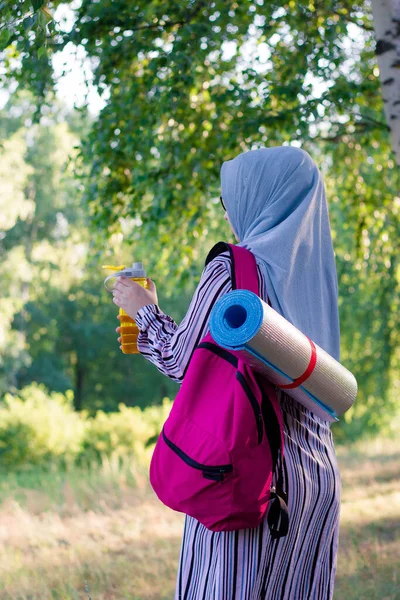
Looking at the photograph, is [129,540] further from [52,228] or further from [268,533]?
[52,228]

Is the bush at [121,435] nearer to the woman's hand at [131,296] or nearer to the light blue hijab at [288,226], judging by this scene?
the woman's hand at [131,296]

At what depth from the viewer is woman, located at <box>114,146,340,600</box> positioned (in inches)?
71.6

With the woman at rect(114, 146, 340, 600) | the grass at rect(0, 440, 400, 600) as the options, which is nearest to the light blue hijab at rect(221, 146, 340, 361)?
the woman at rect(114, 146, 340, 600)

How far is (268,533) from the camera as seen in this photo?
1.82 m

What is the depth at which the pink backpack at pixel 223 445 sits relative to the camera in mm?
1669

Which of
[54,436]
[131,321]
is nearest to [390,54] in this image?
[131,321]

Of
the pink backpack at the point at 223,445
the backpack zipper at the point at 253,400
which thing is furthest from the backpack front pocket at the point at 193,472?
the backpack zipper at the point at 253,400

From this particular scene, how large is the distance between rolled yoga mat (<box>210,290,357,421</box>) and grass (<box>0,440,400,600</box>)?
151 centimetres

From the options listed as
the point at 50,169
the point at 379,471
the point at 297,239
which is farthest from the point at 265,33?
the point at 50,169

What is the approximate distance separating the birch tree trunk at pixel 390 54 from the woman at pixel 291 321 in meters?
1.85

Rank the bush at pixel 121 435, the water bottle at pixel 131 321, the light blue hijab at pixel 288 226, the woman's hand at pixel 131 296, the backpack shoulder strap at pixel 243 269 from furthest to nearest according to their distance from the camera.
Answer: the bush at pixel 121 435
the water bottle at pixel 131 321
the woman's hand at pixel 131 296
the light blue hijab at pixel 288 226
the backpack shoulder strap at pixel 243 269

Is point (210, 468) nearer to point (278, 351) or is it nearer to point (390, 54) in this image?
point (278, 351)

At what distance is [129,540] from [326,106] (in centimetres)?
357

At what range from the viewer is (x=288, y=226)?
190 centimetres
